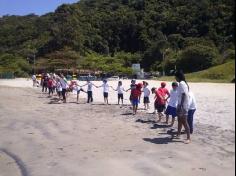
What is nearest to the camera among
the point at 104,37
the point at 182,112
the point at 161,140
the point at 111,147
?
the point at 182,112

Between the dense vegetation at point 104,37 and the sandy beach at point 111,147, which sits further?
the dense vegetation at point 104,37

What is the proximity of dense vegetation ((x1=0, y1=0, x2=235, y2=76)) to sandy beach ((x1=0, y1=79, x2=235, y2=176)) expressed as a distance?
51466mm

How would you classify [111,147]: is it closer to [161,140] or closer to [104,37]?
[161,140]

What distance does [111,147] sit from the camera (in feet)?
31.1

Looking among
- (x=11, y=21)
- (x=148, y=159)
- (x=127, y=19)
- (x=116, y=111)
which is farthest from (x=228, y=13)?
(x=11, y=21)

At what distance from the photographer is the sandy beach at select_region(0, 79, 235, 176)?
7.43 meters

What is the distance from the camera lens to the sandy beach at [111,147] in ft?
24.4

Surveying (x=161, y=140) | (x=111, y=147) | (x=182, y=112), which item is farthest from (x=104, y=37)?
(x=182, y=112)

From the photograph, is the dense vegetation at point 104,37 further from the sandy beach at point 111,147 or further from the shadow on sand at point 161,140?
the shadow on sand at point 161,140

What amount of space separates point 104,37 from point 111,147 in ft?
289

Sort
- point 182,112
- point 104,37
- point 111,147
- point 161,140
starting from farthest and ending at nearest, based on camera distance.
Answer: point 104,37 < point 161,140 < point 111,147 < point 182,112

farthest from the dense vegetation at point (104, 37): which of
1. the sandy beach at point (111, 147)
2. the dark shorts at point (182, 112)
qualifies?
the dark shorts at point (182, 112)

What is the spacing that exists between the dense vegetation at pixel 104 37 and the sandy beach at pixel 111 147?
51.5 meters

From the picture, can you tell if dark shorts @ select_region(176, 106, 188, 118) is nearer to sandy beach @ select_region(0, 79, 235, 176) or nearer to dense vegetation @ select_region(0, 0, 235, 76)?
sandy beach @ select_region(0, 79, 235, 176)
